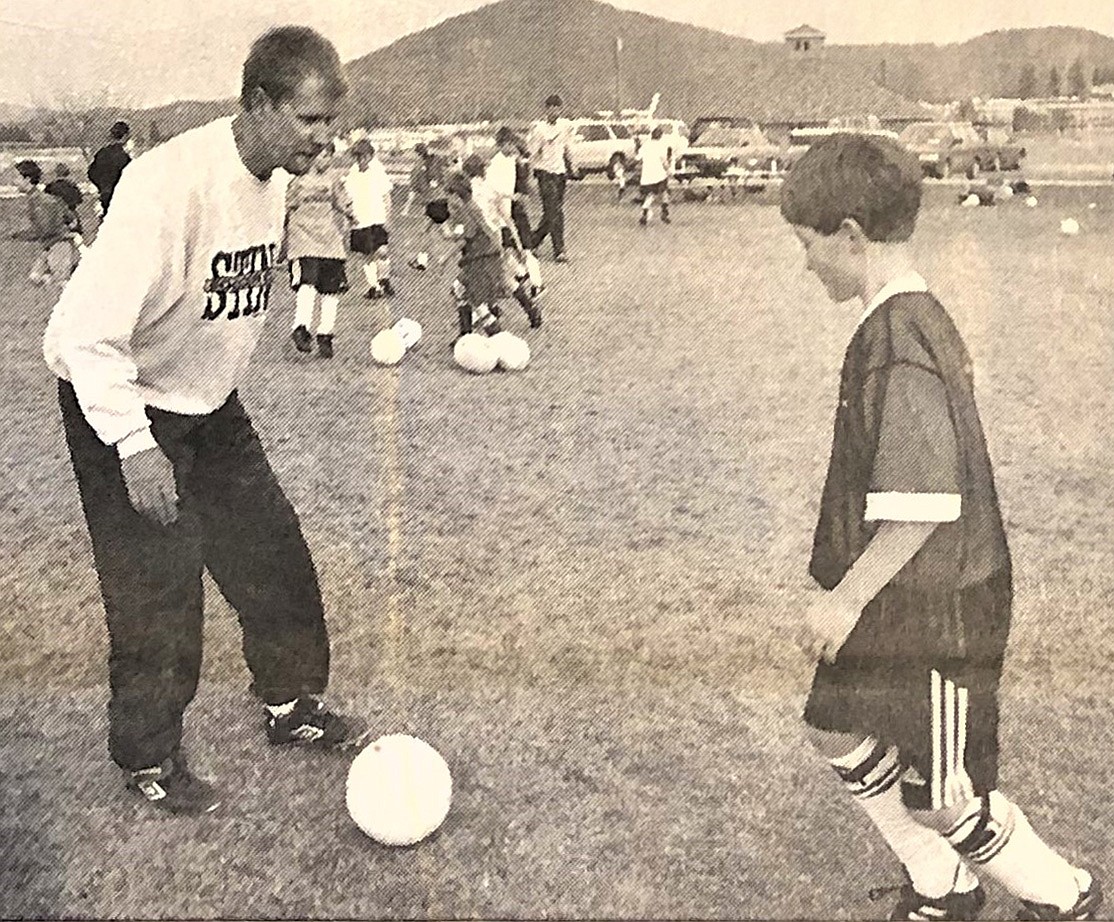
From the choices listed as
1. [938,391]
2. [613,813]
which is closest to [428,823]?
[613,813]

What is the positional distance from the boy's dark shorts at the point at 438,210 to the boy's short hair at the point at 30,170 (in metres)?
0.51

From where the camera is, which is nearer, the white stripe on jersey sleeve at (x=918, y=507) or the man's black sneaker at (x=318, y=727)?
the white stripe on jersey sleeve at (x=918, y=507)

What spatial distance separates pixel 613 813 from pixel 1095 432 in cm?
82

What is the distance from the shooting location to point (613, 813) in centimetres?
163

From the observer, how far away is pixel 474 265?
64.8 inches

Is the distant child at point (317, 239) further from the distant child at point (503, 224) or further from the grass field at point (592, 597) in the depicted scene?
the distant child at point (503, 224)

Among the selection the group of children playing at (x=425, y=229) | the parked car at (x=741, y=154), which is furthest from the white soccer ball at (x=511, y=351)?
the parked car at (x=741, y=154)

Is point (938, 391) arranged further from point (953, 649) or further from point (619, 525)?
point (619, 525)

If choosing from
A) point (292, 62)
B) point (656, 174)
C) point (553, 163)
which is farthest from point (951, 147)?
point (292, 62)

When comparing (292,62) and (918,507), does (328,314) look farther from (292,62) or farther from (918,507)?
(918,507)

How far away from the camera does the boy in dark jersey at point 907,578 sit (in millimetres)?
1573

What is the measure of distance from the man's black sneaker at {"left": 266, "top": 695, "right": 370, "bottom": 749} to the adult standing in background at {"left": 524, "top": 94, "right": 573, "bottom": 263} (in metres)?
0.69

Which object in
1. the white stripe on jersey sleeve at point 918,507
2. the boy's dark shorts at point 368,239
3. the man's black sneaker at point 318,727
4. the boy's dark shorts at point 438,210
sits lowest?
the man's black sneaker at point 318,727

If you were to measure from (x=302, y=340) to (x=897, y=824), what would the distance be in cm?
100
